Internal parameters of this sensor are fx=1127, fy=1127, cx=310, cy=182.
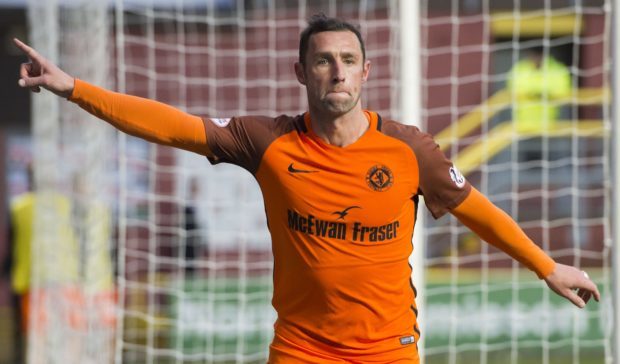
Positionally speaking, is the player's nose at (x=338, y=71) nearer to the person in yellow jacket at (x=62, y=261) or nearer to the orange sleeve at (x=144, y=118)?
the orange sleeve at (x=144, y=118)

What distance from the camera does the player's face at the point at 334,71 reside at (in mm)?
4168

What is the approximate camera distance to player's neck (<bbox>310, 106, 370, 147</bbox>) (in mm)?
4293

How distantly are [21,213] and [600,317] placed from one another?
591 centimetres

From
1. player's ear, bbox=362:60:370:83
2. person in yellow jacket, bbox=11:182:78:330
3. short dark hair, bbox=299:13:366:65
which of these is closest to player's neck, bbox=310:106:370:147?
player's ear, bbox=362:60:370:83

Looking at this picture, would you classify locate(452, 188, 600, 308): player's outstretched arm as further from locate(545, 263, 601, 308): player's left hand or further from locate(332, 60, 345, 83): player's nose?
locate(332, 60, 345, 83): player's nose

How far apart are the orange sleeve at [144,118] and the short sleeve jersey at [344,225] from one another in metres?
0.07

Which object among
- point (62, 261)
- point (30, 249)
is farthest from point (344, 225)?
point (30, 249)

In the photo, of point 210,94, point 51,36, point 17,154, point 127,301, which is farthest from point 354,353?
point 17,154

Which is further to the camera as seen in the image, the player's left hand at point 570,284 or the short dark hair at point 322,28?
the player's left hand at point 570,284

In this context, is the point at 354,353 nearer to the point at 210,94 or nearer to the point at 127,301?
the point at 127,301

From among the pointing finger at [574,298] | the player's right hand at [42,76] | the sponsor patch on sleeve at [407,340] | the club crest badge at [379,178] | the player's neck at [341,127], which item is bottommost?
the sponsor patch on sleeve at [407,340]

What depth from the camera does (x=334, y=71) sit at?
4.18 meters

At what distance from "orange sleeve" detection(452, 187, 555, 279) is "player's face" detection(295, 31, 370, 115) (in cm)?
62

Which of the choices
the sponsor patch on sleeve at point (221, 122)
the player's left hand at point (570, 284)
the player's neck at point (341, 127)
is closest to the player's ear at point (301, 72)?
the player's neck at point (341, 127)
